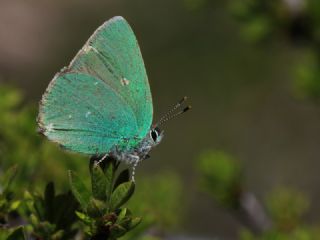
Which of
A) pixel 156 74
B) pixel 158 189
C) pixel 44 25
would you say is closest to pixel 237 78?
pixel 156 74

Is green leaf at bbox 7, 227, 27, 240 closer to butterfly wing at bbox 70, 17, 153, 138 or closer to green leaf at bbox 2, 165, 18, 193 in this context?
green leaf at bbox 2, 165, 18, 193

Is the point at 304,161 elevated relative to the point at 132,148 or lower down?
lower down

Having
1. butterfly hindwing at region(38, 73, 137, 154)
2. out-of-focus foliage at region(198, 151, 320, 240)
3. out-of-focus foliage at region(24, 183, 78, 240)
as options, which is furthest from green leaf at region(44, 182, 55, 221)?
out-of-focus foliage at region(198, 151, 320, 240)

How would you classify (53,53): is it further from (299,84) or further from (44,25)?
(299,84)

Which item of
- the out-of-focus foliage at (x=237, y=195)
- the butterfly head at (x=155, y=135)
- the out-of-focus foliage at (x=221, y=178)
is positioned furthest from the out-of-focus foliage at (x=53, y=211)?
the out-of-focus foliage at (x=221, y=178)

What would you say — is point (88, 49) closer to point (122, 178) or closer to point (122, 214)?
point (122, 178)

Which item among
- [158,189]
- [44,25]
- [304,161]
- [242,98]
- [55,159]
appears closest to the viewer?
[55,159]
